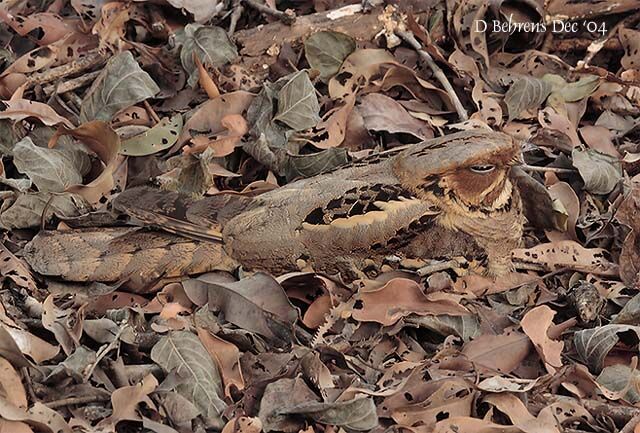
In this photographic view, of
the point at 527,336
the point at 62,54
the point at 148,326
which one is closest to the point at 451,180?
the point at 527,336

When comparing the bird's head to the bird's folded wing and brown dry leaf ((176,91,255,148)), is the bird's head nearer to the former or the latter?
the bird's folded wing

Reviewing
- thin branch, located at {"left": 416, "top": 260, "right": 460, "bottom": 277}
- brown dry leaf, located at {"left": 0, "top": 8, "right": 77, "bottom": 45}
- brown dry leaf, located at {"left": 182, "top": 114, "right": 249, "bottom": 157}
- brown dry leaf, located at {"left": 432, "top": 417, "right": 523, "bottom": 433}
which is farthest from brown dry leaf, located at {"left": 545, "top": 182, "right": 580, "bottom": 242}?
brown dry leaf, located at {"left": 0, "top": 8, "right": 77, "bottom": 45}

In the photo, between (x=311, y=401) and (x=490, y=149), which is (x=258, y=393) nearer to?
(x=311, y=401)

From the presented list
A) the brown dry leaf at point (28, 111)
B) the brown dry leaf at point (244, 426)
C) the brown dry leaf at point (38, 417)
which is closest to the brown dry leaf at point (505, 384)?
the brown dry leaf at point (244, 426)

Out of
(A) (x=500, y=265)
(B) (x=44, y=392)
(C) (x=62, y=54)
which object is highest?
(C) (x=62, y=54)

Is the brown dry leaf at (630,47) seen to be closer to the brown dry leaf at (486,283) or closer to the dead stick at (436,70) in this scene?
the dead stick at (436,70)

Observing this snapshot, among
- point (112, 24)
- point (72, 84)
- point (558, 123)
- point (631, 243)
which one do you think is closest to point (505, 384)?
point (631, 243)

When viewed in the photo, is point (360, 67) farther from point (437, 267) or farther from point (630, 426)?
point (630, 426)
